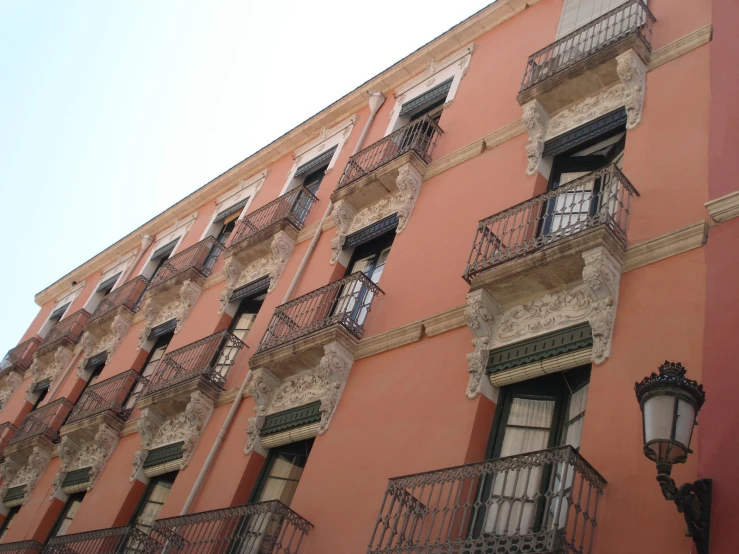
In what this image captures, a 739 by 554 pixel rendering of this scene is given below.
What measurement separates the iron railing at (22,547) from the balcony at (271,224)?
659cm

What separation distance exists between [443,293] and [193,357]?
5.93m

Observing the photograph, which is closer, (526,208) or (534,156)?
(526,208)

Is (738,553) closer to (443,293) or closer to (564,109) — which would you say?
(443,293)

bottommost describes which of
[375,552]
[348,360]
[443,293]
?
[375,552]

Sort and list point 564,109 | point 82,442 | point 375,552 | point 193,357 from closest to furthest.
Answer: point 375,552
point 564,109
point 193,357
point 82,442

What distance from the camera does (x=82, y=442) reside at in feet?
A: 52.1

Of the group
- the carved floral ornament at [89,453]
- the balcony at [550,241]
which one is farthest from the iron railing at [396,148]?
the carved floral ornament at [89,453]

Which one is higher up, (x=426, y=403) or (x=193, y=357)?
(x=193, y=357)

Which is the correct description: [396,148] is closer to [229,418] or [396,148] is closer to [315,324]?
[315,324]

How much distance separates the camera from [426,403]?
29.7 feet

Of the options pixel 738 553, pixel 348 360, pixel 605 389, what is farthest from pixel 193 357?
pixel 738 553

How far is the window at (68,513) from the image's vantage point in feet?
49.1

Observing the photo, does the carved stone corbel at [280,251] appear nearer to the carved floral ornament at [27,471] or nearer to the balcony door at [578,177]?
the balcony door at [578,177]

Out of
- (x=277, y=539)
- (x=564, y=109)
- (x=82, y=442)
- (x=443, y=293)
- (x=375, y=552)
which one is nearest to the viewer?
(x=375, y=552)
